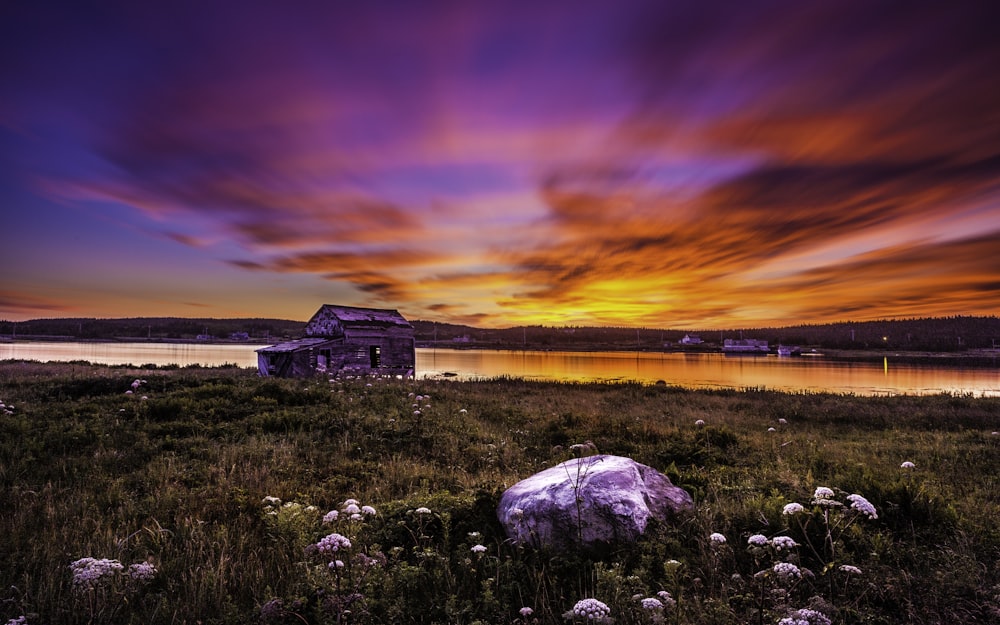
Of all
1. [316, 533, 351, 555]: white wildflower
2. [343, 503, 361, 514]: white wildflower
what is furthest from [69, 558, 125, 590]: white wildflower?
[343, 503, 361, 514]: white wildflower

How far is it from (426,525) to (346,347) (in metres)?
30.5

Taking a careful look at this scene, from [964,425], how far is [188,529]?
25.3 m

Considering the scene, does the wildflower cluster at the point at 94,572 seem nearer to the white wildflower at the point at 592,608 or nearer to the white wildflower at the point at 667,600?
the white wildflower at the point at 592,608

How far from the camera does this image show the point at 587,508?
4855 millimetres

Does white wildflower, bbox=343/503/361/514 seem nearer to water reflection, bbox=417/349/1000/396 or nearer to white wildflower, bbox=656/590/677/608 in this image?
white wildflower, bbox=656/590/677/608

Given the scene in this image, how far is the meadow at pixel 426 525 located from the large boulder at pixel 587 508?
0.18 metres

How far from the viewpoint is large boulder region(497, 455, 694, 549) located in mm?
4719

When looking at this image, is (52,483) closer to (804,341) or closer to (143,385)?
(143,385)

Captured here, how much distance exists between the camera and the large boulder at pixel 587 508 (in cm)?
472

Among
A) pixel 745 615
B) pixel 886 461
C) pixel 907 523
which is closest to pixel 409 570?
pixel 745 615

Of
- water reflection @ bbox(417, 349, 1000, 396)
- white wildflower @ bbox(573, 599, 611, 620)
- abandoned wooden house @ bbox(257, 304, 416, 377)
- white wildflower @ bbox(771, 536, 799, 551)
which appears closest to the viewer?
white wildflower @ bbox(573, 599, 611, 620)

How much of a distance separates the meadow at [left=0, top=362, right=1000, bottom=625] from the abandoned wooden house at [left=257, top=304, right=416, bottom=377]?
17.2 meters

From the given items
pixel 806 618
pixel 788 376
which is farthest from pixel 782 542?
pixel 788 376

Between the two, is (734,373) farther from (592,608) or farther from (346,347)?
(592,608)
